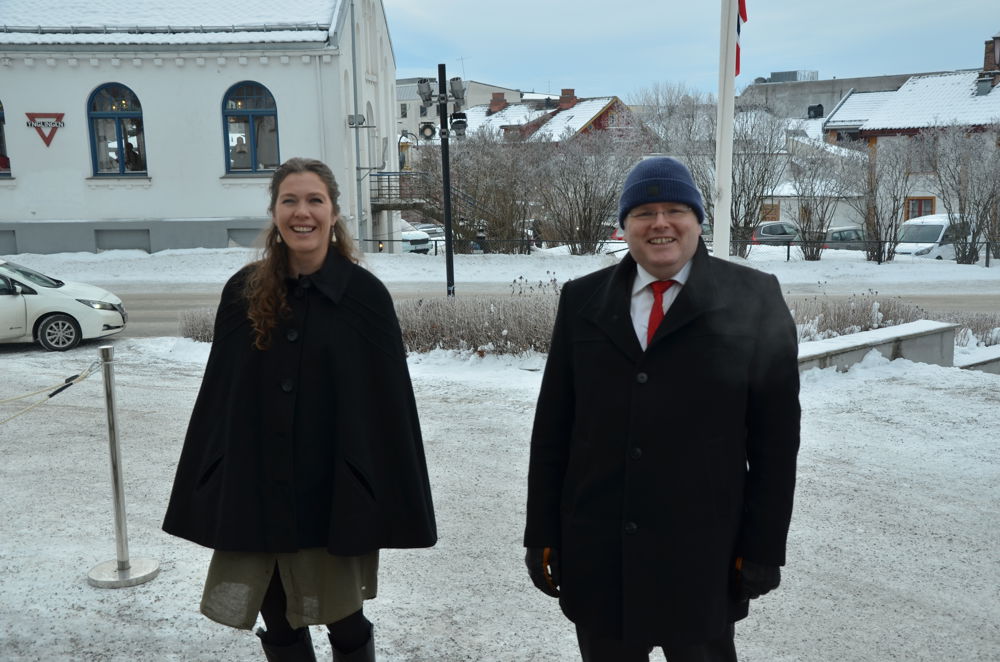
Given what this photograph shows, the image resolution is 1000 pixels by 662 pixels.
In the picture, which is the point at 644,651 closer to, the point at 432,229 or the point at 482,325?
the point at 482,325

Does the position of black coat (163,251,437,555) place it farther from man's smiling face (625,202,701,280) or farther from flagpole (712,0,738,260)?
flagpole (712,0,738,260)

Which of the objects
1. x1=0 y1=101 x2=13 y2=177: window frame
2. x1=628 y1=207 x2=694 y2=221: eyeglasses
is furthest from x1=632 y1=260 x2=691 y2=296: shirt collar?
x1=0 y1=101 x2=13 y2=177: window frame

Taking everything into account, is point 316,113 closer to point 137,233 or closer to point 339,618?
point 137,233

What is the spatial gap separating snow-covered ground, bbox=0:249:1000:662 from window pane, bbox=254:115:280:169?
17334 mm

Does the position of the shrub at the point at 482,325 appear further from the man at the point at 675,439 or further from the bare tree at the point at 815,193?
the bare tree at the point at 815,193

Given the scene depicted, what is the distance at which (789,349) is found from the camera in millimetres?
2646

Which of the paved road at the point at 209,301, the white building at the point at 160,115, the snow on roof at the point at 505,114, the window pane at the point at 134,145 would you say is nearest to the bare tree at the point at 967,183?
the paved road at the point at 209,301

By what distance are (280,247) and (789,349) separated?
67.6 inches

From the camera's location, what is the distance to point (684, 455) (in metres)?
2.63

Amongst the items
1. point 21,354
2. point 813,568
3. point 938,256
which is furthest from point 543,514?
point 938,256

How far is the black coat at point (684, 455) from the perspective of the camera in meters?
2.63

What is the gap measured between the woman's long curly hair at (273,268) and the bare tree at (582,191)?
74.3 feet

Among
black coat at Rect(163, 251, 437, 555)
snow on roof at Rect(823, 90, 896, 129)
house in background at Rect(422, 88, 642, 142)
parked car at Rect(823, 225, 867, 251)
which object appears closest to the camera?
black coat at Rect(163, 251, 437, 555)

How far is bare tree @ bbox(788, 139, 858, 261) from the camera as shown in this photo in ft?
83.2
